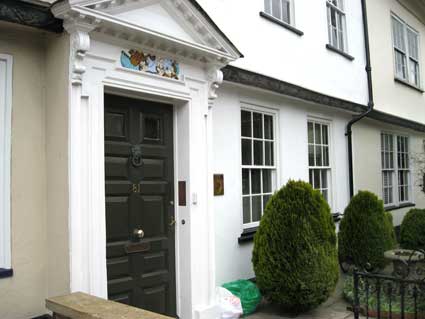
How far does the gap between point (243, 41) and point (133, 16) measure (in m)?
2.65

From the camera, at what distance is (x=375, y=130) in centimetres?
1101

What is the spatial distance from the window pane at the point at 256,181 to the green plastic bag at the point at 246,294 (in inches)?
62.1

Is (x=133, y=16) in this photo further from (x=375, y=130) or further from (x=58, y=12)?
(x=375, y=130)

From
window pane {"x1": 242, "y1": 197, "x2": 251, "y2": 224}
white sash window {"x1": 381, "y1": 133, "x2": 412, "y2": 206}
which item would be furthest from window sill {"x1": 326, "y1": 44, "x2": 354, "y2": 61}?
window pane {"x1": 242, "y1": 197, "x2": 251, "y2": 224}

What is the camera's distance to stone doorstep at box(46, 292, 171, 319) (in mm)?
2921

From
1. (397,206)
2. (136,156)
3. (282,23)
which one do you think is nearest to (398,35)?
(397,206)

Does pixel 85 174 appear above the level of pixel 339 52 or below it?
below

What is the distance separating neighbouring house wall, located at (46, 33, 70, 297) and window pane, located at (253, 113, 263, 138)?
3.67 metres

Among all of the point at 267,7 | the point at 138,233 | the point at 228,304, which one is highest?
the point at 267,7

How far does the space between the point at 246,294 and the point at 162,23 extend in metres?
3.48

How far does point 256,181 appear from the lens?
696 cm

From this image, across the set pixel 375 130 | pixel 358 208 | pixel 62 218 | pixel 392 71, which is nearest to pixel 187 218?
pixel 62 218

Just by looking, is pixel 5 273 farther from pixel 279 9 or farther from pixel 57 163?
pixel 279 9

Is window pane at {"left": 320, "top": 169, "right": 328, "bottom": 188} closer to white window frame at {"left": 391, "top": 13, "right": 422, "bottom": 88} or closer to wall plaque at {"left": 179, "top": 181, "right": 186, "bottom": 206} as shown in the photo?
white window frame at {"left": 391, "top": 13, "right": 422, "bottom": 88}
